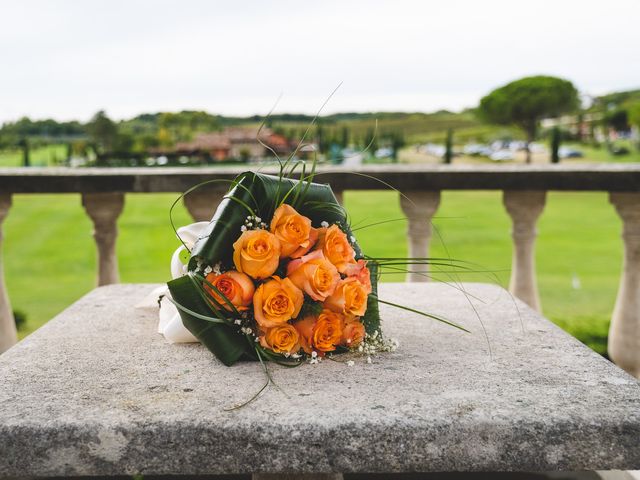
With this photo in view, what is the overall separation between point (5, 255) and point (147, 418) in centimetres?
2051

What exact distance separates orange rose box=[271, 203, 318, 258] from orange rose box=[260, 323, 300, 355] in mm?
192

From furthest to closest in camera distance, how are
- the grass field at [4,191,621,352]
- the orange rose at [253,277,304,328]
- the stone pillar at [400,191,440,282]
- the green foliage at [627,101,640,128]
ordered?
the green foliage at [627,101,640,128] → the grass field at [4,191,621,352] → the stone pillar at [400,191,440,282] → the orange rose at [253,277,304,328]

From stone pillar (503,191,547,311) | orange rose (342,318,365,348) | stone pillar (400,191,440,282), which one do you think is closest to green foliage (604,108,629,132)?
stone pillar (503,191,547,311)

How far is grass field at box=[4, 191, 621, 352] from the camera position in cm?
1144

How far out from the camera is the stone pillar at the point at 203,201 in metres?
3.85

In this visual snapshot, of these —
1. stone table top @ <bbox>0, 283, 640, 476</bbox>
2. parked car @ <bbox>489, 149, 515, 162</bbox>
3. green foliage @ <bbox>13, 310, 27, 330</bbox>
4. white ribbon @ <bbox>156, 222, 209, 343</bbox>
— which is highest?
parked car @ <bbox>489, 149, 515, 162</bbox>

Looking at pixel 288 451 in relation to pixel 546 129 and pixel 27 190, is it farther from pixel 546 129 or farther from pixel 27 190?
pixel 546 129

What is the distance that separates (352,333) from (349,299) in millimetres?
117

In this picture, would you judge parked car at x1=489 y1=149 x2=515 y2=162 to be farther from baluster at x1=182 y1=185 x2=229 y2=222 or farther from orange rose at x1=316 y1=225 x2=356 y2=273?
orange rose at x1=316 y1=225 x2=356 y2=273

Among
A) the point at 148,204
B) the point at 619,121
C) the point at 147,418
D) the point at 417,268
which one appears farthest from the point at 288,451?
the point at 619,121

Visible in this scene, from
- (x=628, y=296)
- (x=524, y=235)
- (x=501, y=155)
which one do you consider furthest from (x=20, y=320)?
(x=501, y=155)

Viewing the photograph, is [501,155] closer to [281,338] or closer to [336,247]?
[336,247]

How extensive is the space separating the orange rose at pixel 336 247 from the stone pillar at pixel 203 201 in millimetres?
2074

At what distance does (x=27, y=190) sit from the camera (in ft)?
13.0
